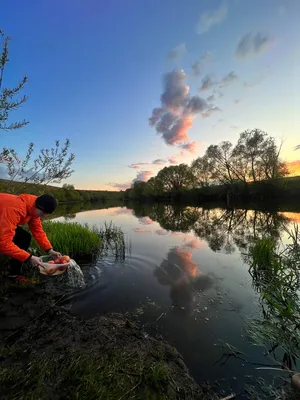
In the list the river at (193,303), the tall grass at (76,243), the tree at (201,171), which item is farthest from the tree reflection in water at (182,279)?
the tree at (201,171)

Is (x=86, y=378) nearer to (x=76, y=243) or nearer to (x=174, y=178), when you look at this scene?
(x=76, y=243)

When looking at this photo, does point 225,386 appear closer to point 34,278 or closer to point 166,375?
point 166,375

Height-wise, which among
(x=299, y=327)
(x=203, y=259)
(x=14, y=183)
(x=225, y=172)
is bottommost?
(x=203, y=259)

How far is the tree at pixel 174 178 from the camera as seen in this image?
82.2 m

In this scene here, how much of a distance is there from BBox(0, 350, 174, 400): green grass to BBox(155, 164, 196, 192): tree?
7782 centimetres

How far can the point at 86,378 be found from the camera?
2379 mm

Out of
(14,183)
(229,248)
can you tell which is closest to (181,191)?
(229,248)

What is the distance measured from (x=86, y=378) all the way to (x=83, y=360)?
1.36 ft

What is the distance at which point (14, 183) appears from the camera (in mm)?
7469

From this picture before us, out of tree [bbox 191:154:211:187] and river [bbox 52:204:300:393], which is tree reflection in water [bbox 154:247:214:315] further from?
tree [bbox 191:154:211:187]

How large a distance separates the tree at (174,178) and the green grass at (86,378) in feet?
255

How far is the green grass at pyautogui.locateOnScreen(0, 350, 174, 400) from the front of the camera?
7.20 feet

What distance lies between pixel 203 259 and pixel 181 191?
66.2 meters

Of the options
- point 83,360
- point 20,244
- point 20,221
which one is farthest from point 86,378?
point 20,244
